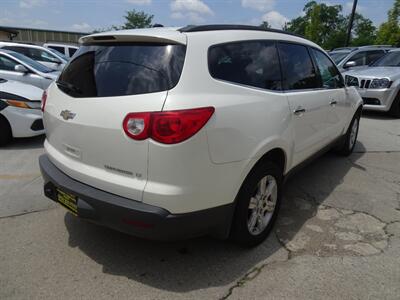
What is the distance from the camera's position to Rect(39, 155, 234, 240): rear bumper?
2.23 metres

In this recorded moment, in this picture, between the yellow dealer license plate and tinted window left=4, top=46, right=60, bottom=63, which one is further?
tinted window left=4, top=46, right=60, bottom=63

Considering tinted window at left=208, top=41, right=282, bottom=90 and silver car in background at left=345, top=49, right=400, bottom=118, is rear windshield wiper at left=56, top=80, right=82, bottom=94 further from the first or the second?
silver car in background at left=345, top=49, right=400, bottom=118

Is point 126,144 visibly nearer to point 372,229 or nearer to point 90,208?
point 90,208

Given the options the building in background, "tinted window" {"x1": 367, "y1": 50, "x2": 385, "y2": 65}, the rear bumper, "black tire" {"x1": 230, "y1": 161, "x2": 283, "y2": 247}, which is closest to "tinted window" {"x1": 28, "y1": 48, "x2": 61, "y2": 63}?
"tinted window" {"x1": 367, "y1": 50, "x2": 385, "y2": 65}

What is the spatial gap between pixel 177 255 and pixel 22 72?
7285mm

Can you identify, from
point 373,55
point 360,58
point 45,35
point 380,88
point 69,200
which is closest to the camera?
point 69,200

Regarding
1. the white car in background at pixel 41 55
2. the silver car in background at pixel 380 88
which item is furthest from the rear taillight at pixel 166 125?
the white car in background at pixel 41 55

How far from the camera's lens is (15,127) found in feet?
18.1

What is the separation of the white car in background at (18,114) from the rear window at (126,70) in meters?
3.13

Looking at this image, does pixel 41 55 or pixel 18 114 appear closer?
pixel 18 114

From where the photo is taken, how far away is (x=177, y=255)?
9.31 feet

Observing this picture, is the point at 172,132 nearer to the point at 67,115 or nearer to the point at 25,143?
the point at 67,115

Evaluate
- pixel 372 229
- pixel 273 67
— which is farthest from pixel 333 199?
pixel 273 67

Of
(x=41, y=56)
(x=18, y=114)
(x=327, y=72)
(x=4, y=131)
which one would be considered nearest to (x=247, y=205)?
(x=327, y=72)
